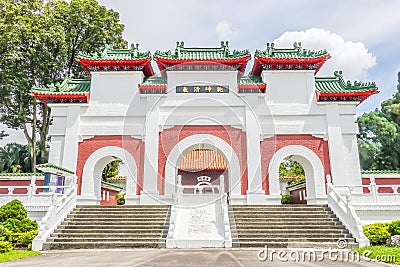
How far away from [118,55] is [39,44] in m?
5.79

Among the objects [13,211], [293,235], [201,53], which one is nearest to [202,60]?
[201,53]

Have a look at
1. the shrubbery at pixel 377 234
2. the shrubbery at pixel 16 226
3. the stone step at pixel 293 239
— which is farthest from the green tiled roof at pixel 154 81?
the shrubbery at pixel 377 234

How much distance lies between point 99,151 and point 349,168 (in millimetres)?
10412

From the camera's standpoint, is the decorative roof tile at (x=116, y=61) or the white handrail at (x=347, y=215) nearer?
the white handrail at (x=347, y=215)

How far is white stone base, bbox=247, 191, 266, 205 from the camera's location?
12.8 m

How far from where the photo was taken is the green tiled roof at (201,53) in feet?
47.4

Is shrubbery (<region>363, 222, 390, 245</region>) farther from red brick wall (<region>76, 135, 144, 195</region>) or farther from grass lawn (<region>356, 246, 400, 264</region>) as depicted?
red brick wall (<region>76, 135, 144, 195</region>)

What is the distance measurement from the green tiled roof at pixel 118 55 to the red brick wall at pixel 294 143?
21.5ft

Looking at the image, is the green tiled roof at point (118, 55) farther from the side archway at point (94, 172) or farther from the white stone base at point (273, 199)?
the white stone base at point (273, 199)

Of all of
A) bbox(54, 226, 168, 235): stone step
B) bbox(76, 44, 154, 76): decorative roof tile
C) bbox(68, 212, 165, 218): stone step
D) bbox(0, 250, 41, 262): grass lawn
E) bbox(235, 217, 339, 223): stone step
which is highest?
bbox(76, 44, 154, 76): decorative roof tile

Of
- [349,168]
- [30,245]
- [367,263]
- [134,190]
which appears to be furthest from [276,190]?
[30,245]

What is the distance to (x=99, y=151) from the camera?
45.1 ft

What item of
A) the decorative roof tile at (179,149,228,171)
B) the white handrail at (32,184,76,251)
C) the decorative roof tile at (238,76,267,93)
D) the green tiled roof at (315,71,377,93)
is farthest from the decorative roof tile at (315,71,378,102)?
the white handrail at (32,184,76,251)

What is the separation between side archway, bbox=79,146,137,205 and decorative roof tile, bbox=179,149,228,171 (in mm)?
5981
